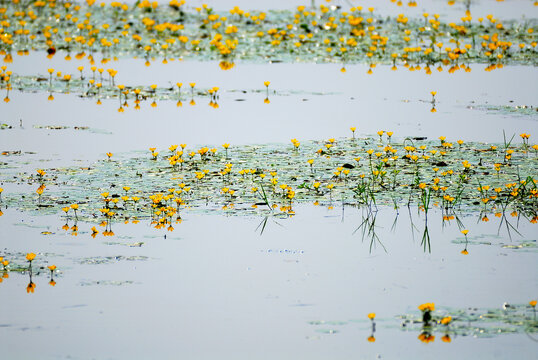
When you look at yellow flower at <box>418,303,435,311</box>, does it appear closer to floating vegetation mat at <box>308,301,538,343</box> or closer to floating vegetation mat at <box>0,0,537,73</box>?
floating vegetation mat at <box>308,301,538,343</box>

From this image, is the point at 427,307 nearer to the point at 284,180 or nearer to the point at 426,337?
the point at 426,337

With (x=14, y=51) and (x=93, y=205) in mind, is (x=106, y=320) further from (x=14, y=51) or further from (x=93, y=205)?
(x=14, y=51)

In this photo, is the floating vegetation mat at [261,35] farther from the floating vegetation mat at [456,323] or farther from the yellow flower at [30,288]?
the floating vegetation mat at [456,323]

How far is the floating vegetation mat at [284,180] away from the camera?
326 inches

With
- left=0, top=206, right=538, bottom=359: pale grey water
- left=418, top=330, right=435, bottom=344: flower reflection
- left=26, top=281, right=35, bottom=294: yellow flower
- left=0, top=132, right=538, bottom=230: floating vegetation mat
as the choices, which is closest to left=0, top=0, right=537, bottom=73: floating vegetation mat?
left=0, top=132, right=538, bottom=230: floating vegetation mat

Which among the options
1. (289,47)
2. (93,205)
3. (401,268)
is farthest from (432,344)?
(289,47)

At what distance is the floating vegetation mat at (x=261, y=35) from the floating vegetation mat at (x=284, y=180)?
14.2 ft

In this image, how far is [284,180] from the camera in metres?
8.98

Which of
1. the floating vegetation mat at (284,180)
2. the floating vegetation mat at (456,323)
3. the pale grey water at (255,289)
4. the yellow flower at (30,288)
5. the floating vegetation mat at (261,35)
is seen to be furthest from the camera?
the floating vegetation mat at (261,35)

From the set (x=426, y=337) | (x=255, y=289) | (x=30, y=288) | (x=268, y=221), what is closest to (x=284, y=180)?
(x=268, y=221)

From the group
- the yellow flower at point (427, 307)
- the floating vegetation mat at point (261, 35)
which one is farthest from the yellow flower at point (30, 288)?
the floating vegetation mat at point (261, 35)

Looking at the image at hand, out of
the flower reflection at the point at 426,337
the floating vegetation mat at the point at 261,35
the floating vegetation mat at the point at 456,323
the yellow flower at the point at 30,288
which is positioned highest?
the floating vegetation mat at the point at 261,35

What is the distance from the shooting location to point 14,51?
49.2 feet

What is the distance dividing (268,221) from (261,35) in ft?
25.5
